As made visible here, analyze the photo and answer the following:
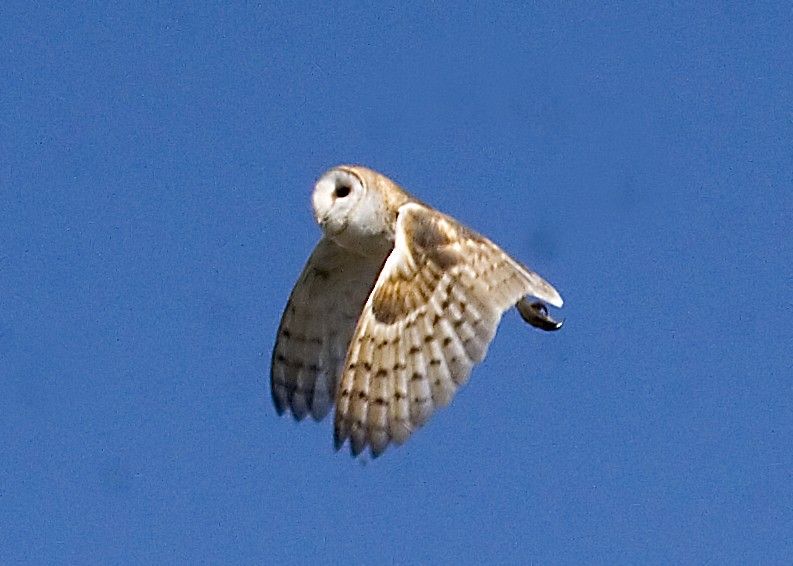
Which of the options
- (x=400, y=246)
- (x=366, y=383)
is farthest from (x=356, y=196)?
(x=366, y=383)

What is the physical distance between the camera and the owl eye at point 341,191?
41.1ft

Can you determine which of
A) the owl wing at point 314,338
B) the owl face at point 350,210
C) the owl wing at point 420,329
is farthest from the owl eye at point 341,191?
the owl wing at point 314,338

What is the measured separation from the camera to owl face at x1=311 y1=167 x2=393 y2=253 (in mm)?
12414

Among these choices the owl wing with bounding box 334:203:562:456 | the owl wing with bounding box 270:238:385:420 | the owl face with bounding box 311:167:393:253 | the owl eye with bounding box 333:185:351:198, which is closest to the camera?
the owl wing with bounding box 334:203:562:456

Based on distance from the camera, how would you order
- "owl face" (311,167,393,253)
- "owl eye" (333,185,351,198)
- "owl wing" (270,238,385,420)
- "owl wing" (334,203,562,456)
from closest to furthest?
"owl wing" (334,203,562,456)
"owl face" (311,167,393,253)
"owl eye" (333,185,351,198)
"owl wing" (270,238,385,420)

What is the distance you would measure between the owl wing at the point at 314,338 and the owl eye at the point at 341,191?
2.98 ft

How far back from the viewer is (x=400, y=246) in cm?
1191

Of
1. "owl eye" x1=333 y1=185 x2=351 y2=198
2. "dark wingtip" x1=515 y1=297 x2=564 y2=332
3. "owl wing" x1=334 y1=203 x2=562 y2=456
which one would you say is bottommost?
"owl wing" x1=334 y1=203 x2=562 y2=456

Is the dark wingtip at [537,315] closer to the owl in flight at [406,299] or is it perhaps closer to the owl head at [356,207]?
the owl in flight at [406,299]

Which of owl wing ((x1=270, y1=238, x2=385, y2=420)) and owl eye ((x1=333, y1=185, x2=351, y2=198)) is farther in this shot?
owl wing ((x1=270, y1=238, x2=385, y2=420))

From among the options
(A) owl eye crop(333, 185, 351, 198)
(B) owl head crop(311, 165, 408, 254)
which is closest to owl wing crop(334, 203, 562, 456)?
(B) owl head crop(311, 165, 408, 254)

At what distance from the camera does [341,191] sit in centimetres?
1258

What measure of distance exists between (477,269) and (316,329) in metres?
2.24

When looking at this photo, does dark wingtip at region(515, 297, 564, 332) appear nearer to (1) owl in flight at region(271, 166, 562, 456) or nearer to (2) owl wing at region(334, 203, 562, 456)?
(1) owl in flight at region(271, 166, 562, 456)
